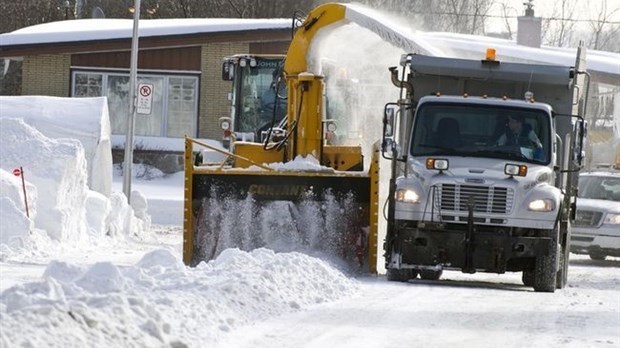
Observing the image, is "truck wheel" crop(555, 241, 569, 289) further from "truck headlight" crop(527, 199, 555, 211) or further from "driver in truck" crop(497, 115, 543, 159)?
"driver in truck" crop(497, 115, 543, 159)

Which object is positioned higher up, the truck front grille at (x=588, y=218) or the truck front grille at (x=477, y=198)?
the truck front grille at (x=477, y=198)

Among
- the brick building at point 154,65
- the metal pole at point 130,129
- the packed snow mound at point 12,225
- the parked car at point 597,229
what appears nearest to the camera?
the packed snow mound at point 12,225

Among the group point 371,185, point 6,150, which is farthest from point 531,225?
point 6,150

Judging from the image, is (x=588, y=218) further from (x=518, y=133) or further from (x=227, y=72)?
(x=518, y=133)

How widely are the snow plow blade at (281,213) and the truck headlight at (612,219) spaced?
7305 millimetres

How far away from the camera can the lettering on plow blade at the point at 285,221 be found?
17281 mm

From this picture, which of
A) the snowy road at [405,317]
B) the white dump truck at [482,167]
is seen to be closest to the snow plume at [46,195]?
the snowy road at [405,317]

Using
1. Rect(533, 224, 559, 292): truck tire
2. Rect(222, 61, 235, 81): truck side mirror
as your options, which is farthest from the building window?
Rect(533, 224, 559, 292): truck tire

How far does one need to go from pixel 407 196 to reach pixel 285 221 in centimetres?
168

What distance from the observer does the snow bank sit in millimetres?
25438

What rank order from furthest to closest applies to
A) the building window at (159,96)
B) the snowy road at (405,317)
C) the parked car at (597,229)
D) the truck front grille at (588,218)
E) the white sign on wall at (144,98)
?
the building window at (159,96), the white sign on wall at (144,98), the truck front grille at (588,218), the parked car at (597,229), the snowy road at (405,317)

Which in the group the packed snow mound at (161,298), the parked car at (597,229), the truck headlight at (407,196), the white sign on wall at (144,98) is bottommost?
the parked car at (597,229)

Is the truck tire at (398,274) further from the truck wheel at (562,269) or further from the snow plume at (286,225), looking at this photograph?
the truck wheel at (562,269)

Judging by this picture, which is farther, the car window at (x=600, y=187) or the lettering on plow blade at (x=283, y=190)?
the car window at (x=600, y=187)
